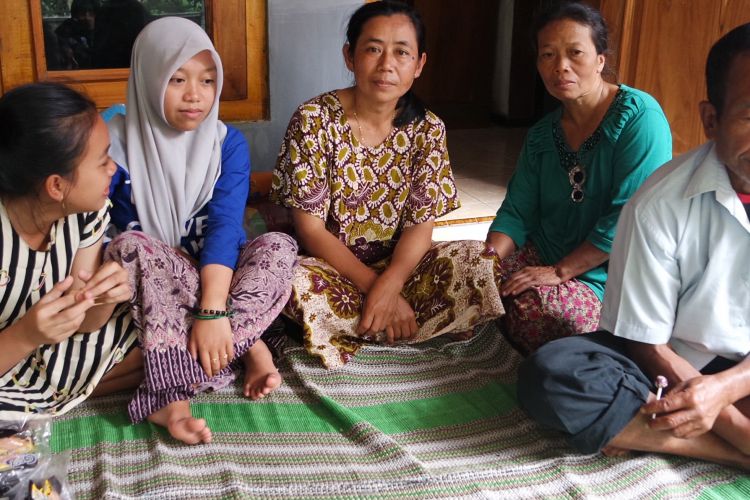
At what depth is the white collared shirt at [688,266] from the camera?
1.63 metres

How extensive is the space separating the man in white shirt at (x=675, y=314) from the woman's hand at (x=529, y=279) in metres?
0.41

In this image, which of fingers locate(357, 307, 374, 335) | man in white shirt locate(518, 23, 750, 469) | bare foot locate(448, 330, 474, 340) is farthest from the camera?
bare foot locate(448, 330, 474, 340)

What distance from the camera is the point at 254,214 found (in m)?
2.75

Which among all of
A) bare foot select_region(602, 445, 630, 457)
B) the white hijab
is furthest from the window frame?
bare foot select_region(602, 445, 630, 457)

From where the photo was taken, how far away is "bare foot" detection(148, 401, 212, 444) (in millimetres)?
1679

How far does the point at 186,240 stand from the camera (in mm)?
2027

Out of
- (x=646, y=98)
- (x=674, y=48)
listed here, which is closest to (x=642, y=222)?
(x=646, y=98)

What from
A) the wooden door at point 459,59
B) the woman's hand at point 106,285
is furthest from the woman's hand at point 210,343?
the wooden door at point 459,59

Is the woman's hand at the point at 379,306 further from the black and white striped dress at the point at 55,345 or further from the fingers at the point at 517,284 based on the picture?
the black and white striped dress at the point at 55,345

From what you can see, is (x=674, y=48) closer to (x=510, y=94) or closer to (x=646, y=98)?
(x=646, y=98)

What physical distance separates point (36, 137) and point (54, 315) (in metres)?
0.34

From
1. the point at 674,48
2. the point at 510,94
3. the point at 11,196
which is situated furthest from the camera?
the point at 510,94

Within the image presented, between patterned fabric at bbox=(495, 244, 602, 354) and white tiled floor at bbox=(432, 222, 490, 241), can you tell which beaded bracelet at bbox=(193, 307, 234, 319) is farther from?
Answer: white tiled floor at bbox=(432, 222, 490, 241)

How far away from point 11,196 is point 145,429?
0.58m
